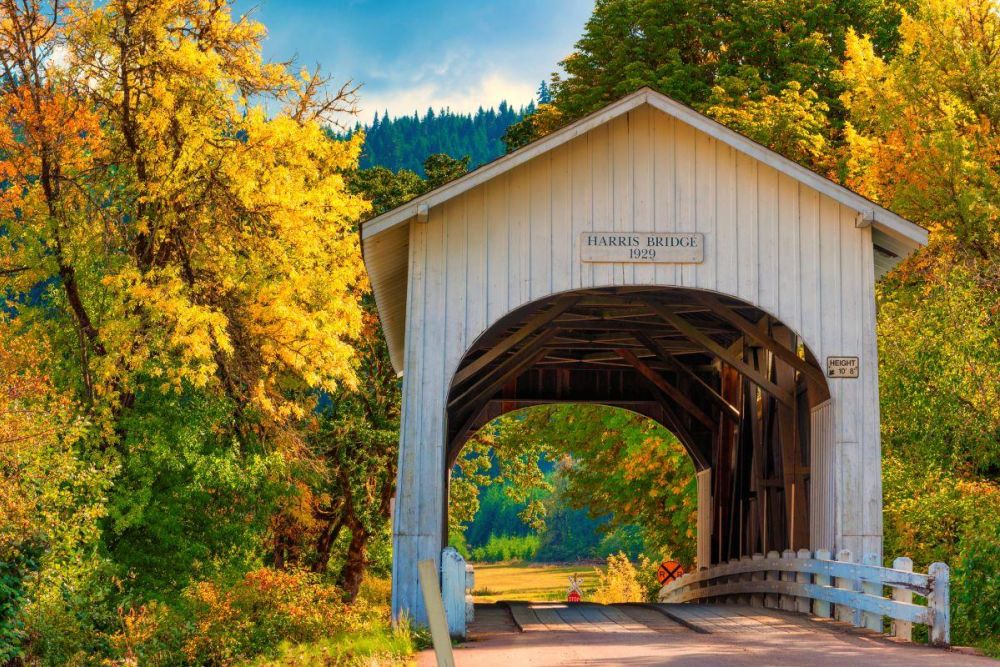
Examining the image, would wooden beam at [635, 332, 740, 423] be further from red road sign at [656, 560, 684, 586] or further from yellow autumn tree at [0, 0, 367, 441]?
red road sign at [656, 560, 684, 586]

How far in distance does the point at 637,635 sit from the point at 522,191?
197 inches

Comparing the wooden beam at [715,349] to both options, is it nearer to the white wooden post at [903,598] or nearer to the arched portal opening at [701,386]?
the arched portal opening at [701,386]

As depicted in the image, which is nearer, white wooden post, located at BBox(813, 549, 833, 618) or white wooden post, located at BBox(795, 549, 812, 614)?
Result: white wooden post, located at BBox(813, 549, 833, 618)

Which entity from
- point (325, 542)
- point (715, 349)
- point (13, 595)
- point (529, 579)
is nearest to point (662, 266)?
point (715, 349)

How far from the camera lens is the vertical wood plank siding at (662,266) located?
14.7m

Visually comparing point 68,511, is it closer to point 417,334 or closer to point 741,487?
point 417,334

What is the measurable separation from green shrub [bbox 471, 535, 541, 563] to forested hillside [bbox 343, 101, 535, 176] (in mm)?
43429

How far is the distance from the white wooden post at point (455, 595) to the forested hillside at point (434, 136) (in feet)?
443

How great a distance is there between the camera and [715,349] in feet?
56.0

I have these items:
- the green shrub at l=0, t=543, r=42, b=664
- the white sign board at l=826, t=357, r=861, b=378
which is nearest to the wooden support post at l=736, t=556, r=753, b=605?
the white sign board at l=826, t=357, r=861, b=378

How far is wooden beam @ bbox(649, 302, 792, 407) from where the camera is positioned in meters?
17.1

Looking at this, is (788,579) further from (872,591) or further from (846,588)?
(872,591)

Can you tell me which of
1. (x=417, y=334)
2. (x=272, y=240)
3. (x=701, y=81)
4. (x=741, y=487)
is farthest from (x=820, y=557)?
(x=701, y=81)

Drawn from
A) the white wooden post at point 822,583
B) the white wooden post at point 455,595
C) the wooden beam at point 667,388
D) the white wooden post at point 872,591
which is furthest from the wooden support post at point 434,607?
the wooden beam at point 667,388
